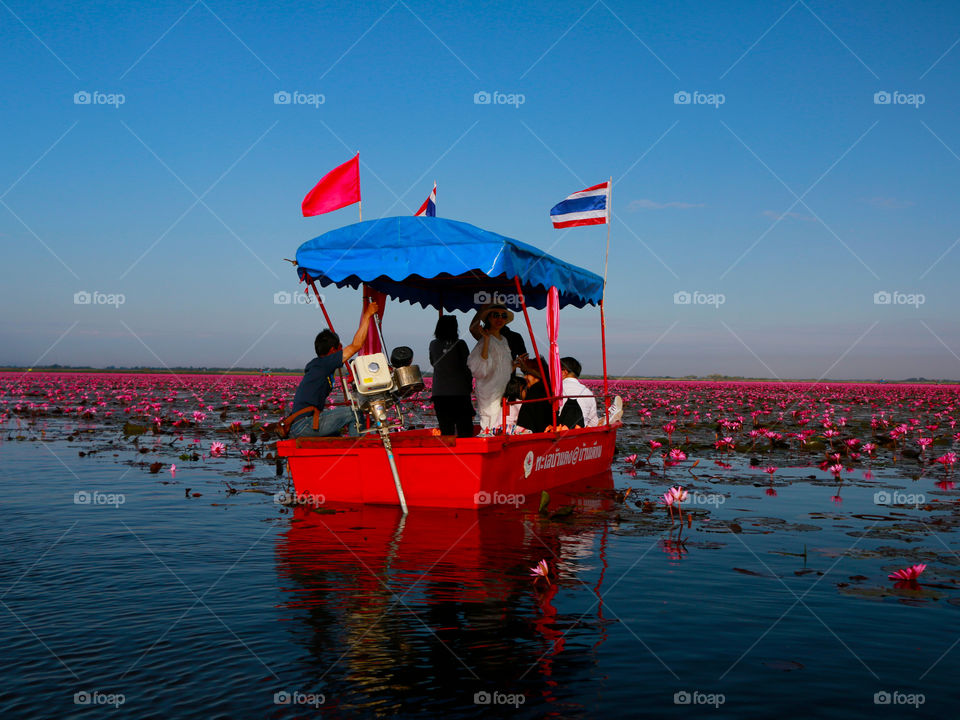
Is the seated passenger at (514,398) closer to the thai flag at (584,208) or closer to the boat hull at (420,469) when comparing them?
the boat hull at (420,469)

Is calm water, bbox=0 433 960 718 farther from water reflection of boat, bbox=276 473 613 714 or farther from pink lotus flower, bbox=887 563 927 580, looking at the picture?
pink lotus flower, bbox=887 563 927 580

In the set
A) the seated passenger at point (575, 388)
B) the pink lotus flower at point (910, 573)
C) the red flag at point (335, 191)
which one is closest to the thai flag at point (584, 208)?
the seated passenger at point (575, 388)

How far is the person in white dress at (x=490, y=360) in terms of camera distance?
394 inches

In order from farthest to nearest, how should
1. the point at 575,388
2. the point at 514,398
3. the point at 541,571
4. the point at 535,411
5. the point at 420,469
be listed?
the point at 575,388 < the point at 514,398 < the point at 535,411 < the point at 420,469 < the point at 541,571

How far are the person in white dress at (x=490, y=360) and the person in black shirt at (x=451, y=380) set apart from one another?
19 centimetres

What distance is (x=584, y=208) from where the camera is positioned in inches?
423

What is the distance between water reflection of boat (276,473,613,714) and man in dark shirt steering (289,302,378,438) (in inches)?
40.4

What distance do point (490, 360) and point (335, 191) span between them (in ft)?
9.30

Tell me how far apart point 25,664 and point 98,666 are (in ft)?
1.28

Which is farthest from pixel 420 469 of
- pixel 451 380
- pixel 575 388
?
pixel 575 388

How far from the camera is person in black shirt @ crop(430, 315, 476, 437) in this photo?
9836 millimetres

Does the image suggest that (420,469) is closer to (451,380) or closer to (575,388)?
(451,380)

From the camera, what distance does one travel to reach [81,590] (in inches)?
216

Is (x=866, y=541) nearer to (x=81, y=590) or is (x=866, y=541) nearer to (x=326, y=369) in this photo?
(x=326, y=369)
